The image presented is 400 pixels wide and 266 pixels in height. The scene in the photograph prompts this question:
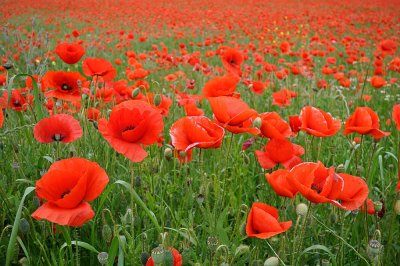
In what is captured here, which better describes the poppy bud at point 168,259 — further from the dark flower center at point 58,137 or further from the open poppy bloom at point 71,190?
the dark flower center at point 58,137

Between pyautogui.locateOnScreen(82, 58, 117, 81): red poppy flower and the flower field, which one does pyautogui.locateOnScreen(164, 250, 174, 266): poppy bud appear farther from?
pyautogui.locateOnScreen(82, 58, 117, 81): red poppy flower

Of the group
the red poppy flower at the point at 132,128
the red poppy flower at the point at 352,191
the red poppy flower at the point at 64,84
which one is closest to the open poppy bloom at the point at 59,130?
the red poppy flower at the point at 132,128

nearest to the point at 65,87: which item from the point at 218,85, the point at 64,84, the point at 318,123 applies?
the point at 64,84

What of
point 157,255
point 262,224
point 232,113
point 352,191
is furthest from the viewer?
point 232,113

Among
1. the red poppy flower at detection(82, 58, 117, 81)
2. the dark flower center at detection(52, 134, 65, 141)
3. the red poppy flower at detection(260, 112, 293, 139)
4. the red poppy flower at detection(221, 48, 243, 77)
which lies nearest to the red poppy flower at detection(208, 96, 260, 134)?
the red poppy flower at detection(260, 112, 293, 139)

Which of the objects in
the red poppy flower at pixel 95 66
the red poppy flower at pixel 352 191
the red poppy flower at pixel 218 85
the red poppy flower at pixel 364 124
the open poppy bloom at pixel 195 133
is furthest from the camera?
the red poppy flower at pixel 95 66

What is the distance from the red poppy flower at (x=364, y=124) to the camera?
172cm

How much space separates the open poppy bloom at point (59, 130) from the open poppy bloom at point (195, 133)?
1.40 ft

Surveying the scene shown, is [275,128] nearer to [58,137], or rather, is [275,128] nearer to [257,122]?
[257,122]

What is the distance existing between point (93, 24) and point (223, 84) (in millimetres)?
10878

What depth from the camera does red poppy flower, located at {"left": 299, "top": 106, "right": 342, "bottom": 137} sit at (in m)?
1.65

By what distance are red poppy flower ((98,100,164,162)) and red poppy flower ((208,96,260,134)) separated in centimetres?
24

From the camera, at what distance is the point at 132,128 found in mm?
1430

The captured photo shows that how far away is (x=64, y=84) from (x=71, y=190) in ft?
4.17
